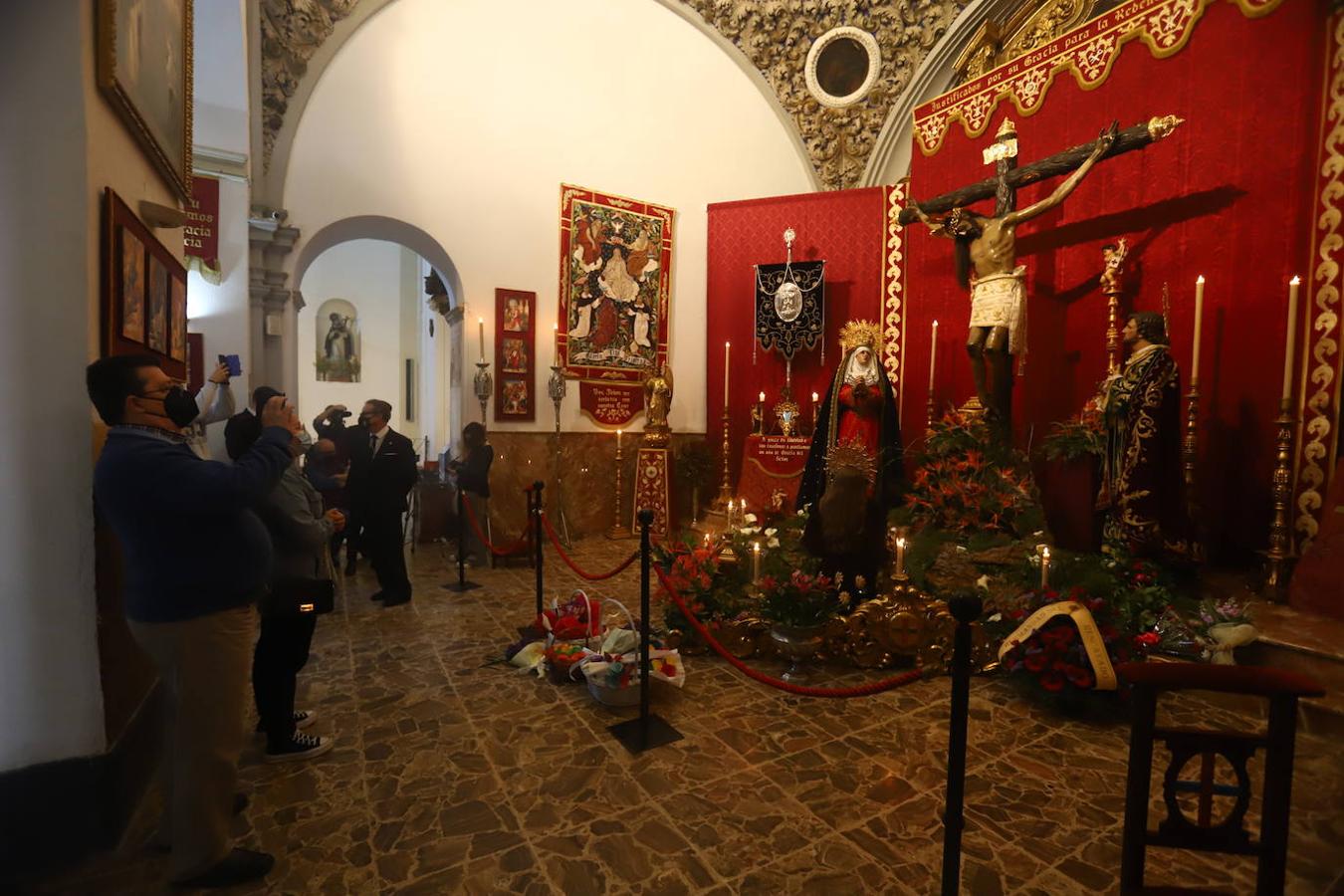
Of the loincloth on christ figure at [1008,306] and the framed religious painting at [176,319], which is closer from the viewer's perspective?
the framed religious painting at [176,319]

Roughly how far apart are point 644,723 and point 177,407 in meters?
2.64

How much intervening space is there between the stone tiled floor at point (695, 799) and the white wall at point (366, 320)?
1433cm

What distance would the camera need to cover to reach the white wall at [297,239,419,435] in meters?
16.3

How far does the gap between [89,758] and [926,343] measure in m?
8.65

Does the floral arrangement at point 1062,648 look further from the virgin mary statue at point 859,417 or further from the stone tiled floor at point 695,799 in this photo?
the virgin mary statue at point 859,417

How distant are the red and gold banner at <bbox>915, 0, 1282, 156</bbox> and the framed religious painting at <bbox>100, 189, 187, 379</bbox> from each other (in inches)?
329

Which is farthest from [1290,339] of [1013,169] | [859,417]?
[859,417]

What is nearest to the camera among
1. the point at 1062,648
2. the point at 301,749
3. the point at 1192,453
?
the point at 301,749

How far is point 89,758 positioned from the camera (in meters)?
2.33

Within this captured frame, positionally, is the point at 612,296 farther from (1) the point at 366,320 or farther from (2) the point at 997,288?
(1) the point at 366,320

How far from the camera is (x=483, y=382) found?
816cm

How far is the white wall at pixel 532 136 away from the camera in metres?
7.60

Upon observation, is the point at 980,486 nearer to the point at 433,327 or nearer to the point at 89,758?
the point at 89,758

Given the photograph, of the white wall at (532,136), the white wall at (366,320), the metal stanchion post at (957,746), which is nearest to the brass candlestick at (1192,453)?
the metal stanchion post at (957,746)
